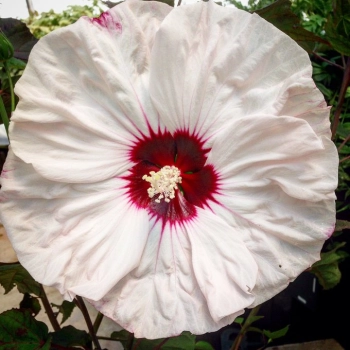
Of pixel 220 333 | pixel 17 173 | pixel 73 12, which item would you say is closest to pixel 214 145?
pixel 17 173

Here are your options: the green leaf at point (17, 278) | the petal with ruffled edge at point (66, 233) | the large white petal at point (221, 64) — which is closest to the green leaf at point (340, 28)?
the large white petal at point (221, 64)

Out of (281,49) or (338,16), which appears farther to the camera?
(338,16)

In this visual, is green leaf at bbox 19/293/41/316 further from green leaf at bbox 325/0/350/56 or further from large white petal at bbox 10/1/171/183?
green leaf at bbox 325/0/350/56

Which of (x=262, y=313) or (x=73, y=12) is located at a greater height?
(x=73, y=12)

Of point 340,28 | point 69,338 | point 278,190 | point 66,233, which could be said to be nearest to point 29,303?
point 69,338

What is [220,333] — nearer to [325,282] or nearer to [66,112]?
[325,282]

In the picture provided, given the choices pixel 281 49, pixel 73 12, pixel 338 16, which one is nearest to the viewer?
pixel 281 49

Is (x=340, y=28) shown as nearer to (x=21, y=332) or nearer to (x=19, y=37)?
(x=19, y=37)
